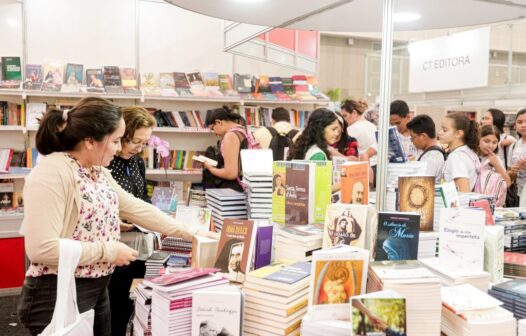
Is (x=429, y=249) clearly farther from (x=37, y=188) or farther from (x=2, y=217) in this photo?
(x=2, y=217)

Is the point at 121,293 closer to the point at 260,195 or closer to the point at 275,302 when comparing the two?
the point at 260,195

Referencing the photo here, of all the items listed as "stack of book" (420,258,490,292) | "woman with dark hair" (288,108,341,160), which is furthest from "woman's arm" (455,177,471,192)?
"stack of book" (420,258,490,292)

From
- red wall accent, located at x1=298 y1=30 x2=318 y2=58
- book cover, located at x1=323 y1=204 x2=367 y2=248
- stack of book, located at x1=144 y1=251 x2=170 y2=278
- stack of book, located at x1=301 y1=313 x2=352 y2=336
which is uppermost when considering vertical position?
red wall accent, located at x1=298 y1=30 x2=318 y2=58

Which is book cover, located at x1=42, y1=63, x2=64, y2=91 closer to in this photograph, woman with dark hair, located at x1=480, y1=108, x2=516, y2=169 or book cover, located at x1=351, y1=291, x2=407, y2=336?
woman with dark hair, located at x1=480, y1=108, x2=516, y2=169

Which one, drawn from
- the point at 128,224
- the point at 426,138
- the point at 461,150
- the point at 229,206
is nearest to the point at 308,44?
the point at 426,138

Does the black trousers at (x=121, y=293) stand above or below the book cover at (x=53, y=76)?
below

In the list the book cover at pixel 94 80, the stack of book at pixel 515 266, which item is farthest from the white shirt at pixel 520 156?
the book cover at pixel 94 80

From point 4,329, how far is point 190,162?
8.92ft

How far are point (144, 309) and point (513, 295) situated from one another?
4.12 ft

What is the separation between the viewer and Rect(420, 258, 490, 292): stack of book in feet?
5.59

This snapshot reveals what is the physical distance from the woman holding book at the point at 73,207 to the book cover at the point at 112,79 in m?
3.72

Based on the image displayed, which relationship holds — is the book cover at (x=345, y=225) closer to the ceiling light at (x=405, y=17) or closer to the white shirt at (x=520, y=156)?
the ceiling light at (x=405, y=17)

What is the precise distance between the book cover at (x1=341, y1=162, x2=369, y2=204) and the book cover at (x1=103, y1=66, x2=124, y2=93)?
4.13 meters

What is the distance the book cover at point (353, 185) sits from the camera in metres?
2.03
